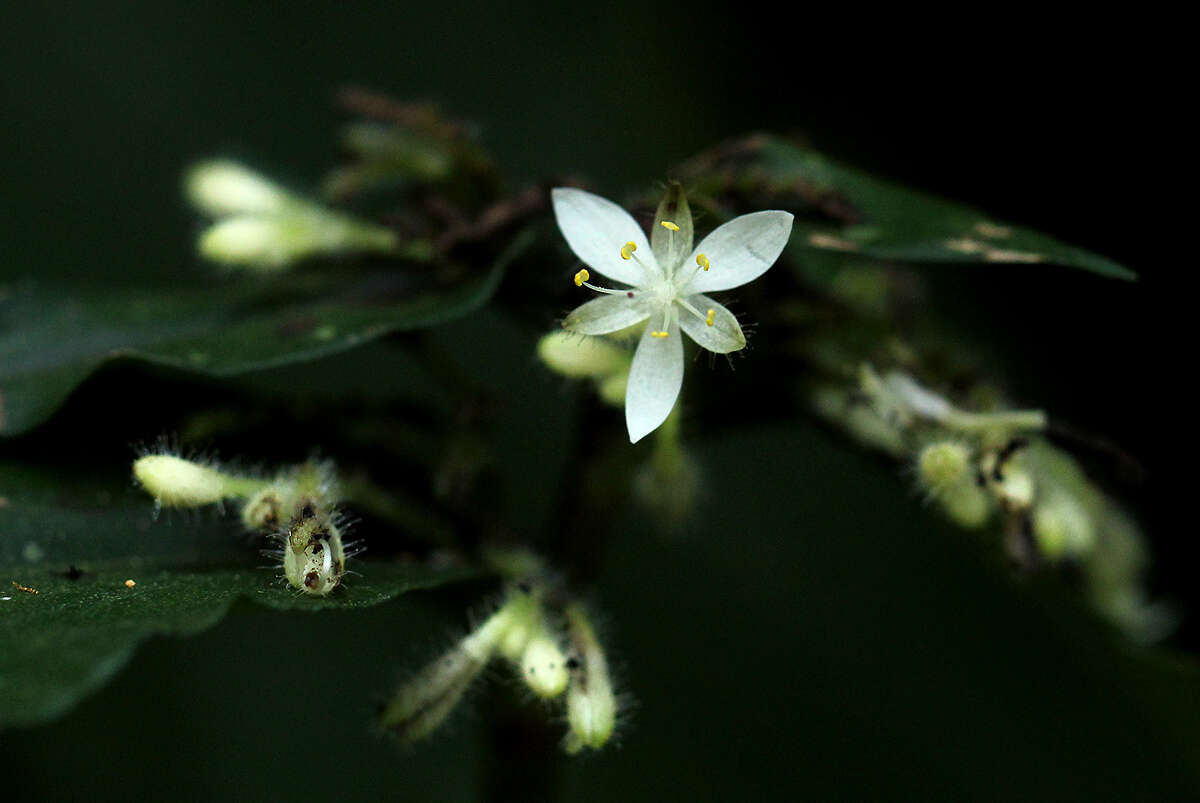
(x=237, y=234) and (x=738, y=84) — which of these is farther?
(x=738, y=84)

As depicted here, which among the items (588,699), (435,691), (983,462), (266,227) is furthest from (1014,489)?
(266,227)

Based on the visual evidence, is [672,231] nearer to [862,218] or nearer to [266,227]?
[862,218]

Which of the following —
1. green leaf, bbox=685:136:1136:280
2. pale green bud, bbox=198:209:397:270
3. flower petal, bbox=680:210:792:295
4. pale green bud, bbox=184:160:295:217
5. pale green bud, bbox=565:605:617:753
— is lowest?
pale green bud, bbox=565:605:617:753

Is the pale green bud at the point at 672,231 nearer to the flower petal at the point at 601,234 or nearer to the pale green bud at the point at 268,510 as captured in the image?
the flower petal at the point at 601,234

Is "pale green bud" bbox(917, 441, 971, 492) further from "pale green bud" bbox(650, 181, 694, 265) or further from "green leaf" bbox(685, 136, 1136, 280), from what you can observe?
"pale green bud" bbox(650, 181, 694, 265)

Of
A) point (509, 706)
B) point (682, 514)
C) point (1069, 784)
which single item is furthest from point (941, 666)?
point (509, 706)

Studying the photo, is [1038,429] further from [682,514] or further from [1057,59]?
[1057,59]

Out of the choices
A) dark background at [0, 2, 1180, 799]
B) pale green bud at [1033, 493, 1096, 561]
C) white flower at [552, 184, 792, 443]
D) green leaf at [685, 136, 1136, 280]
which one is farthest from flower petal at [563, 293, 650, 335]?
dark background at [0, 2, 1180, 799]
